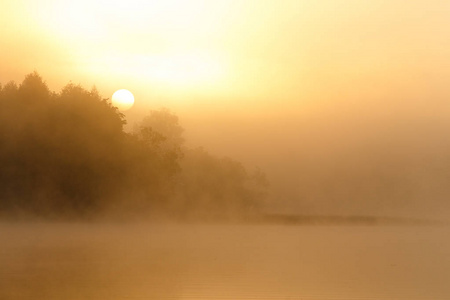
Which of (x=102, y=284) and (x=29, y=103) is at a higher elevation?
(x=29, y=103)

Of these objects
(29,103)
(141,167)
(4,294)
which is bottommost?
(4,294)

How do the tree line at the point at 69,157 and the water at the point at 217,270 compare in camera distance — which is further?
the tree line at the point at 69,157

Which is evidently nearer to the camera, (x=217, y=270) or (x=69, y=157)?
(x=217, y=270)

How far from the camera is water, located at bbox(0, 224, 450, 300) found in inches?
380

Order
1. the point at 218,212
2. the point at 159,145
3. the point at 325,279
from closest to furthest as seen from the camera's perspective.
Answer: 1. the point at 325,279
2. the point at 159,145
3. the point at 218,212

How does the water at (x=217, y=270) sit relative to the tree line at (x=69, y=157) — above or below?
below

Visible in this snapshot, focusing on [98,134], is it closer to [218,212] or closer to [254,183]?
[218,212]

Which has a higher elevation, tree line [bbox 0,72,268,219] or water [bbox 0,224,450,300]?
tree line [bbox 0,72,268,219]

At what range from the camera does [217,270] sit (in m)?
12.3

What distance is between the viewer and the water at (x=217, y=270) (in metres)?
9.65

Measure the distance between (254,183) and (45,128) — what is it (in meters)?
17.7

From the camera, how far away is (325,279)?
11297 mm

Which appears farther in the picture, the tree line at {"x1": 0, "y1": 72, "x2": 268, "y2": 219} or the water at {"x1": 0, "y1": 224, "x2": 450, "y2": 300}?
the tree line at {"x1": 0, "y1": 72, "x2": 268, "y2": 219}

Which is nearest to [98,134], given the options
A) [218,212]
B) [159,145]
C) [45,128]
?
[45,128]
